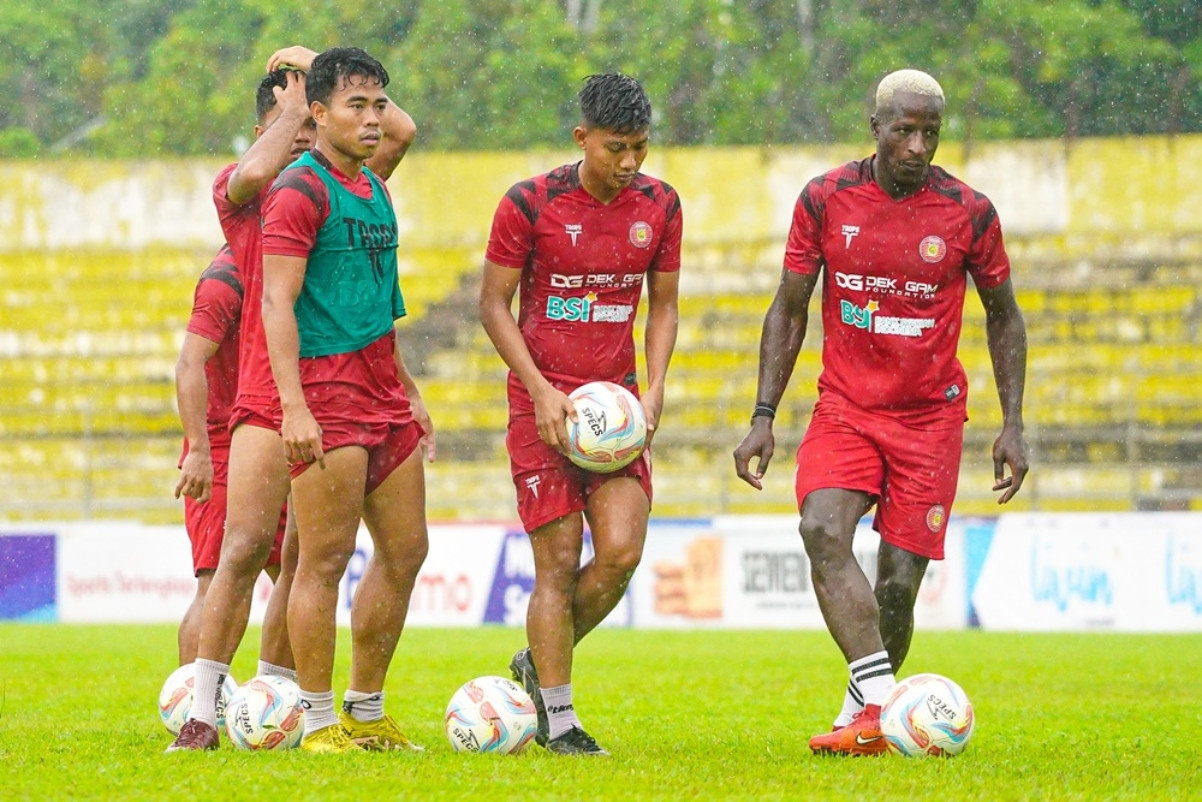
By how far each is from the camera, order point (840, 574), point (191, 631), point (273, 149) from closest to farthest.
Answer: point (840, 574) < point (273, 149) < point (191, 631)

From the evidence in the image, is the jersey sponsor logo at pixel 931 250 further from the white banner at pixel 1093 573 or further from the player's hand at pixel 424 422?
the white banner at pixel 1093 573

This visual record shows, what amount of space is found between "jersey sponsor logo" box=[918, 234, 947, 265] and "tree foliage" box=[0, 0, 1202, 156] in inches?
694

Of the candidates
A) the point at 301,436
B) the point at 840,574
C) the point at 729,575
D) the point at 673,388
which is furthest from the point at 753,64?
the point at 301,436

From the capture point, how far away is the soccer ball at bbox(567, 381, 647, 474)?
6.48 meters

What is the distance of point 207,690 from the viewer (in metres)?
6.30

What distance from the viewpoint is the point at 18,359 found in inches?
981

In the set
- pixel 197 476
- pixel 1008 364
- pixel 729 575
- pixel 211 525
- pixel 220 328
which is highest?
pixel 220 328

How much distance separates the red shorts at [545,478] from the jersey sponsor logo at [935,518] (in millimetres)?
1045

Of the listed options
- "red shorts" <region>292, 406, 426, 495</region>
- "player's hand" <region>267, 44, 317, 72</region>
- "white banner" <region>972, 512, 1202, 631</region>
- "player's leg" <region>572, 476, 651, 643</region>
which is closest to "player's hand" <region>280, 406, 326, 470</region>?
"red shorts" <region>292, 406, 426, 495</region>

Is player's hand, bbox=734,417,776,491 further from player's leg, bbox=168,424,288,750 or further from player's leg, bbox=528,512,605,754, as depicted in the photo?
player's leg, bbox=168,424,288,750

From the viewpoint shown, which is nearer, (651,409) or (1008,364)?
(651,409)

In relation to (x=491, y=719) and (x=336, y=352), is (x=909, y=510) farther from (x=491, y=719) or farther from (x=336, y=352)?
(x=336, y=352)

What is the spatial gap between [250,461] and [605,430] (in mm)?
1248

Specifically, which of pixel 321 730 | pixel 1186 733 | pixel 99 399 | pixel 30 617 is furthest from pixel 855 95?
pixel 321 730
